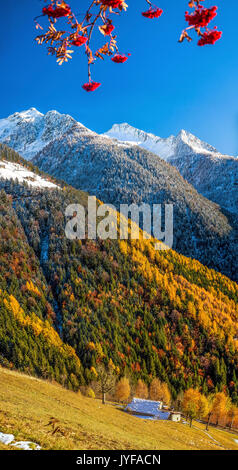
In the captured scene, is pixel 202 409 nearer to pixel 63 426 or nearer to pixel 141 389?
pixel 141 389

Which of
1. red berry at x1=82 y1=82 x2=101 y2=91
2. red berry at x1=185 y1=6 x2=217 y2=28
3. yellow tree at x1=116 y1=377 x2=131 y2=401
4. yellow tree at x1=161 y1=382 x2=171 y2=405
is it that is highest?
red berry at x1=185 y1=6 x2=217 y2=28

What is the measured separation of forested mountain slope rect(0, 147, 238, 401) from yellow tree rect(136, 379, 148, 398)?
5166 millimetres

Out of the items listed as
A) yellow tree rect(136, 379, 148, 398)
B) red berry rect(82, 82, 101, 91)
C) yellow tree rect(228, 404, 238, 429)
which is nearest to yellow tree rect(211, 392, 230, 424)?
yellow tree rect(228, 404, 238, 429)

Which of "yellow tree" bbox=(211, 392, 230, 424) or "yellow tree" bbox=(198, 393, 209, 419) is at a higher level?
"yellow tree" bbox=(198, 393, 209, 419)

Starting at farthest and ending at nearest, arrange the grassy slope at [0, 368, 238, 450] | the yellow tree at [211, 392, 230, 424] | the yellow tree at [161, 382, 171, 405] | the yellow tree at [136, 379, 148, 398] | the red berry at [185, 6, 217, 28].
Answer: the yellow tree at [136, 379, 148, 398] → the yellow tree at [161, 382, 171, 405] → the yellow tree at [211, 392, 230, 424] → the grassy slope at [0, 368, 238, 450] → the red berry at [185, 6, 217, 28]

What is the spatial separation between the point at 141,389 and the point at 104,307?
47.4 m

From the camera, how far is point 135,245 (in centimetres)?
19338

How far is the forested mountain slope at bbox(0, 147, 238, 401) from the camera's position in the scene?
123 metres

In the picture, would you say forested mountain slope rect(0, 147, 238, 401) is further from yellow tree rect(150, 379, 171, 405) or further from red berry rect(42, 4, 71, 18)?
red berry rect(42, 4, 71, 18)

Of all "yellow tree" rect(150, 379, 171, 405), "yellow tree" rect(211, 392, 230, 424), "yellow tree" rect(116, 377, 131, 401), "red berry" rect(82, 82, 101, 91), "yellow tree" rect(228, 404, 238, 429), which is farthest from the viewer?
"yellow tree" rect(150, 379, 171, 405)

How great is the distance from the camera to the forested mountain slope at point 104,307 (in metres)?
123
